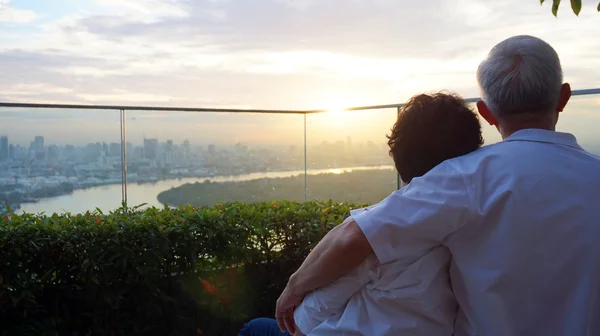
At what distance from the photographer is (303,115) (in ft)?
18.6

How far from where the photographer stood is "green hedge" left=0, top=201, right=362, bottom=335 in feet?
9.39

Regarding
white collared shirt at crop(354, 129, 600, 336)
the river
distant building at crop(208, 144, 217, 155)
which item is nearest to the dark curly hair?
white collared shirt at crop(354, 129, 600, 336)

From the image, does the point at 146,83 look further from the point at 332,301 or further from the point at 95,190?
the point at 332,301

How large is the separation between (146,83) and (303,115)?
3991 mm

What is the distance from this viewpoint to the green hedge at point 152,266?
2.86 meters

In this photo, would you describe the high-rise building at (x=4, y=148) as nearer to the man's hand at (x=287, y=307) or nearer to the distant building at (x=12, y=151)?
the distant building at (x=12, y=151)

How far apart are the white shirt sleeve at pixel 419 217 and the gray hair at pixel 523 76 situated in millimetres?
251

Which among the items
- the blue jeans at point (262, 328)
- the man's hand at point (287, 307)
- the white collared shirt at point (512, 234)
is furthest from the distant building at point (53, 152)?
the white collared shirt at point (512, 234)

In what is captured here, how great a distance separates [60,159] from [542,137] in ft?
12.3

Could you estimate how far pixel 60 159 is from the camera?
441cm

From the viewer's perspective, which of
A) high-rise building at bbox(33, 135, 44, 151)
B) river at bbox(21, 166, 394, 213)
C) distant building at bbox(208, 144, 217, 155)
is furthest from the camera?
distant building at bbox(208, 144, 217, 155)

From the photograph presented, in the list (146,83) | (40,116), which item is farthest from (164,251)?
(146,83)

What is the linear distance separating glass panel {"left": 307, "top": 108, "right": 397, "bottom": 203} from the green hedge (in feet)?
3.38

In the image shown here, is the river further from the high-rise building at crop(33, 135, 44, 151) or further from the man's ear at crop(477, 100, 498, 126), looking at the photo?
the man's ear at crop(477, 100, 498, 126)
